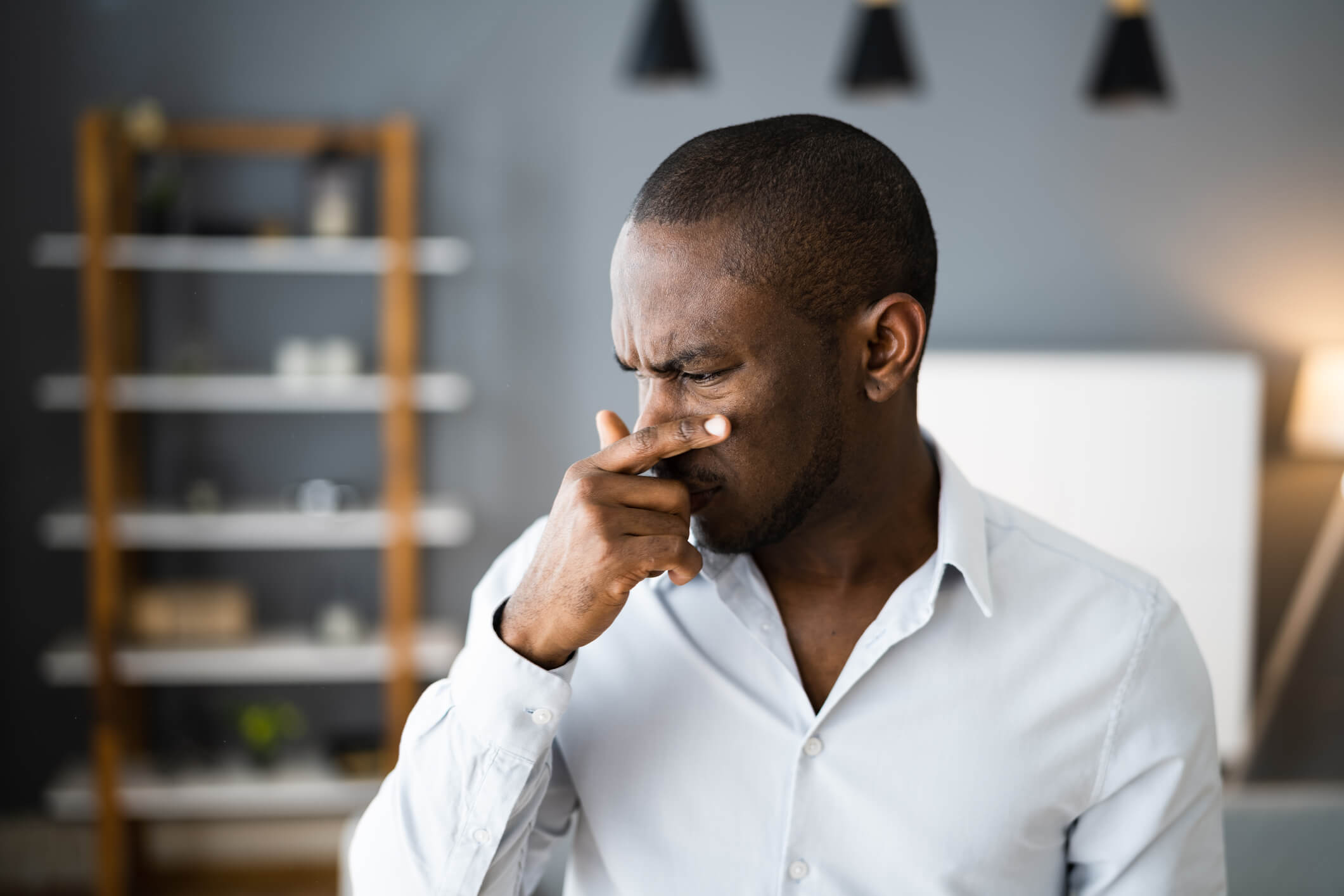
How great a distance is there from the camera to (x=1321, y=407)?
3027 mm

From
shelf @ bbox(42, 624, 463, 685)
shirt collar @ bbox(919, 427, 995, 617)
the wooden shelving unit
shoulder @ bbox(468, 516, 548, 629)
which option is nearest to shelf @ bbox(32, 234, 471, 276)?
the wooden shelving unit

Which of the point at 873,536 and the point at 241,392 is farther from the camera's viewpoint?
the point at 241,392

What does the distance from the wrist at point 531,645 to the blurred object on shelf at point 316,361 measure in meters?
2.19

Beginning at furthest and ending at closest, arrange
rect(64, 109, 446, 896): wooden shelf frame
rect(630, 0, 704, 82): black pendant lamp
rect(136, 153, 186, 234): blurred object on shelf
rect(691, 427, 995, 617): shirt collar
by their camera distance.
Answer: rect(136, 153, 186, 234): blurred object on shelf
rect(64, 109, 446, 896): wooden shelf frame
rect(630, 0, 704, 82): black pendant lamp
rect(691, 427, 995, 617): shirt collar

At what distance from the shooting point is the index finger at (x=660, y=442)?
81 cm

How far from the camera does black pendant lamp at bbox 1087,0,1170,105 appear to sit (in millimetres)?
2412

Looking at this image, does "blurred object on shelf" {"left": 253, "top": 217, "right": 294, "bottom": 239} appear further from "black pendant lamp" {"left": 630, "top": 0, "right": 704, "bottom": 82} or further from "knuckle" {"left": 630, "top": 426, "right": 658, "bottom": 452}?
"knuckle" {"left": 630, "top": 426, "right": 658, "bottom": 452}

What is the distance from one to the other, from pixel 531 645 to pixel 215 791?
91.2 inches

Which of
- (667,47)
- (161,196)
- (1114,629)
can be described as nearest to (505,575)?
(1114,629)

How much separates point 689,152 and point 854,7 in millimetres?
2504

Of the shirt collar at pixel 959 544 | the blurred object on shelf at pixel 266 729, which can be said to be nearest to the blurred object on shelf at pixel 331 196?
the blurred object on shelf at pixel 266 729

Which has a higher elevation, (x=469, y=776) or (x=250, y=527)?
(x=469, y=776)

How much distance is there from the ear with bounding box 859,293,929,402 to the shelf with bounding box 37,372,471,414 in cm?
210

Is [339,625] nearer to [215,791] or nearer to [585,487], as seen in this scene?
[215,791]
